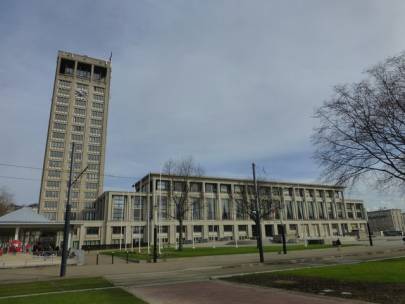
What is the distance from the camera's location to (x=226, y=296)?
416 inches

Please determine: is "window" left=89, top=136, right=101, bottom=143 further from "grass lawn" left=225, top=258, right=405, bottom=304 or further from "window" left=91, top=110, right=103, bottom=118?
"grass lawn" left=225, top=258, right=405, bottom=304

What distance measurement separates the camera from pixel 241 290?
11906 mm

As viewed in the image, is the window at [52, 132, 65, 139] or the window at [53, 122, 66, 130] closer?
the window at [52, 132, 65, 139]

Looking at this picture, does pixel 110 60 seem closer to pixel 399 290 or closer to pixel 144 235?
pixel 144 235

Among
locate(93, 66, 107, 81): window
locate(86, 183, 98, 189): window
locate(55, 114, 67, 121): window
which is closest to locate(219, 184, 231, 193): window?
locate(86, 183, 98, 189): window

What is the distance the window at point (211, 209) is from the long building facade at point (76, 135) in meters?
40.0

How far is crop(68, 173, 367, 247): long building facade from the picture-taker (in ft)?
301

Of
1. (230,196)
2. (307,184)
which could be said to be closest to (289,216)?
(307,184)

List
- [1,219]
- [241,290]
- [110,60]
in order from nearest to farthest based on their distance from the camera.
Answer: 1. [241,290]
2. [1,219]
3. [110,60]

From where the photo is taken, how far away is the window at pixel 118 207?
96312 millimetres

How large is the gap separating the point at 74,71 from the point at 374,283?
12855cm

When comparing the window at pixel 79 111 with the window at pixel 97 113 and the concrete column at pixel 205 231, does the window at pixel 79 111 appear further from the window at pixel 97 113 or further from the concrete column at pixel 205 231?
the concrete column at pixel 205 231

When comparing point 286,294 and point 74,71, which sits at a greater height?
point 74,71

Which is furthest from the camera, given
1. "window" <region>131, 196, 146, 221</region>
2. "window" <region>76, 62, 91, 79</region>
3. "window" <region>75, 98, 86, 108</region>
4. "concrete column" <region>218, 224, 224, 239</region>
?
"window" <region>76, 62, 91, 79</region>
